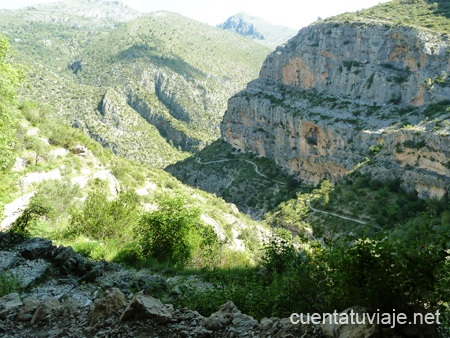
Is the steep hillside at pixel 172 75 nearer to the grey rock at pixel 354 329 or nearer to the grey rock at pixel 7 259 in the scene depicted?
the grey rock at pixel 7 259

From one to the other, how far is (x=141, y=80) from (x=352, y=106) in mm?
76561

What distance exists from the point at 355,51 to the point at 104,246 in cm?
6657

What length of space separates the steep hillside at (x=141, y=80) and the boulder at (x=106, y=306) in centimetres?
7342

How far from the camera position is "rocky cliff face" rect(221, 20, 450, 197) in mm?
40844

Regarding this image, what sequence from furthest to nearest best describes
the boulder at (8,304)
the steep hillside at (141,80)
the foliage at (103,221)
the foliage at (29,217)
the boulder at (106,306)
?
the steep hillside at (141,80) < the foliage at (103,221) < the foliage at (29,217) < the boulder at (8,304) < the boulder at (106,306)

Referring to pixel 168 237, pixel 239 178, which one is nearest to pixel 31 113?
pixel 168 237

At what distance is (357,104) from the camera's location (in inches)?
2325

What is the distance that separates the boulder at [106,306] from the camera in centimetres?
543

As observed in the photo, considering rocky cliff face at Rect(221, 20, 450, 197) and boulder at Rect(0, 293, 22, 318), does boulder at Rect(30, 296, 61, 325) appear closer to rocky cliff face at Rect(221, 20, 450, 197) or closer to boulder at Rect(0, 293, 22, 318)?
boulder at Rect(0, 293, 22, 318)

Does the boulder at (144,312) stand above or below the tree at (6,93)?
below

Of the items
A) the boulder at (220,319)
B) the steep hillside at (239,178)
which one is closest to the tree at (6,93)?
the boulder at (220,319)

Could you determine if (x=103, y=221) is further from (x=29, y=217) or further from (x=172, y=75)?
(x=172, y=75)

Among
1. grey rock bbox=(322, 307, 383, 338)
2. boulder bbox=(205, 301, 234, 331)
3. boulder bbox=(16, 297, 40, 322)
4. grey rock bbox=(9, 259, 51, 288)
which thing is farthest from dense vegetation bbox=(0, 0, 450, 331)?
boulder bbox=(16, 297, 40, 322)

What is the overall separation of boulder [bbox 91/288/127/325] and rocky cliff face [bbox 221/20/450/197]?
38556mm
